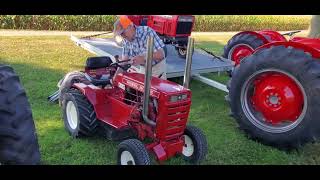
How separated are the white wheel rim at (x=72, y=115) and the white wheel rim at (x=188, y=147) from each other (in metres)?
1.27

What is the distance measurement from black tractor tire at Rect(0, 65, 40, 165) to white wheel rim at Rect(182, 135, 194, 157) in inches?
67.7

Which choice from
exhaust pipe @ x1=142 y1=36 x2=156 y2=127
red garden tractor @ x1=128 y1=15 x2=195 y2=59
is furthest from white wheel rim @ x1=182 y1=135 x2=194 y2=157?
red garden tractor @ x1=128 y1=15 x2=195 y2=59

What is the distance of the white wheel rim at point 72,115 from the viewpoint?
169 inches

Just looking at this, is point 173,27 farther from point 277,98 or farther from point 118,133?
point 118,133

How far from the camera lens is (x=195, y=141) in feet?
12.0

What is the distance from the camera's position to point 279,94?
161 inches

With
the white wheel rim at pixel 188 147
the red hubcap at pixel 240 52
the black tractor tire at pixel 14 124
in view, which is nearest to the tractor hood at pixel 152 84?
the white wheel rim at pixel 188 147

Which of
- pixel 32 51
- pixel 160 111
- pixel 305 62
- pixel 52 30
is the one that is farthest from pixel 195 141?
pixel 52 30

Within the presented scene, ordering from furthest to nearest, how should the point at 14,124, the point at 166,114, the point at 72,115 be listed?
the point at 72,115 → the point at 166,114 → the point at 14,124

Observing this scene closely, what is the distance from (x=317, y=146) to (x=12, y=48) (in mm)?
7467

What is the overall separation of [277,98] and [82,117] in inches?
81.4

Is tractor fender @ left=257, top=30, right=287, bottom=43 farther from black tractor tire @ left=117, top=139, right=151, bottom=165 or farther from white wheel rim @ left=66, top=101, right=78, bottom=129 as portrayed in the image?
black tractor tire @ left=117, top=139, right=151, bottom=165

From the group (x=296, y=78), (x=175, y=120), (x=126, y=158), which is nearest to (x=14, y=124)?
(x=126, y=158)

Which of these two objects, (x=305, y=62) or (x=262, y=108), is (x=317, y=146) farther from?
(x=305, y=62)
